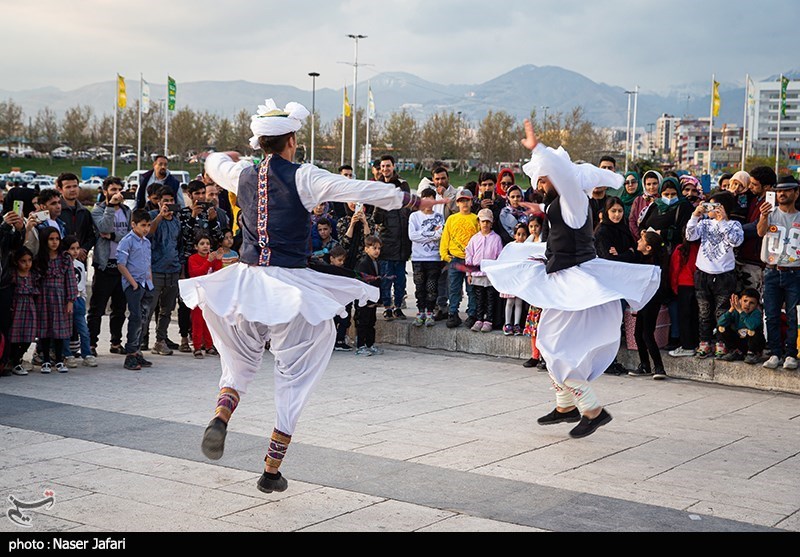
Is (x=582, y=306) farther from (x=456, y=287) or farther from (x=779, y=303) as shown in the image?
(x=456, y=287)

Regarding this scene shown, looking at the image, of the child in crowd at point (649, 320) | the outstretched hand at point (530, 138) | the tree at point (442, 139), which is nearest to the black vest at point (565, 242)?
the outstretched hand at point (530, 138)

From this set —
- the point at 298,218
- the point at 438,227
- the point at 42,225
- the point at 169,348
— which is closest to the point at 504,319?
the point at 438,227

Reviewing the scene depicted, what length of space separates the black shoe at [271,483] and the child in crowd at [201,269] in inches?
241

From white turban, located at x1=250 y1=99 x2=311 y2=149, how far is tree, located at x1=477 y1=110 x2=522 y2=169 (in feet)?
292

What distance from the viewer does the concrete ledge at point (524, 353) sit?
10.3m

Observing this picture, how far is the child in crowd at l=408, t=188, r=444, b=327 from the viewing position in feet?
42.7

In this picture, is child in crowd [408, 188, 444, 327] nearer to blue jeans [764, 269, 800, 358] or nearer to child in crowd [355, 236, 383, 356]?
child in crowd [355, 236, 383, 356]

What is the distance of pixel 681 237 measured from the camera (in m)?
11.5

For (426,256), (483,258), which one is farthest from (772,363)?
(426,256)

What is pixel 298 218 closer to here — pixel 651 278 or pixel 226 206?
pixel 651 278

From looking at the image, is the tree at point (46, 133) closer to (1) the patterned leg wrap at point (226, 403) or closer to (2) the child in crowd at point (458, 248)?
(2) the child in crowd at point (458, 248)

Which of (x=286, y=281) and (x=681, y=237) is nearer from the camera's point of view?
(x=286, y=281)

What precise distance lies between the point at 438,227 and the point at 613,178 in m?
4.81

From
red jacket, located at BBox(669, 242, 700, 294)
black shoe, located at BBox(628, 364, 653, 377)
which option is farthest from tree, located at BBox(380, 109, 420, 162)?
black shoe, located at BBox(628, 364, 653, 377)
